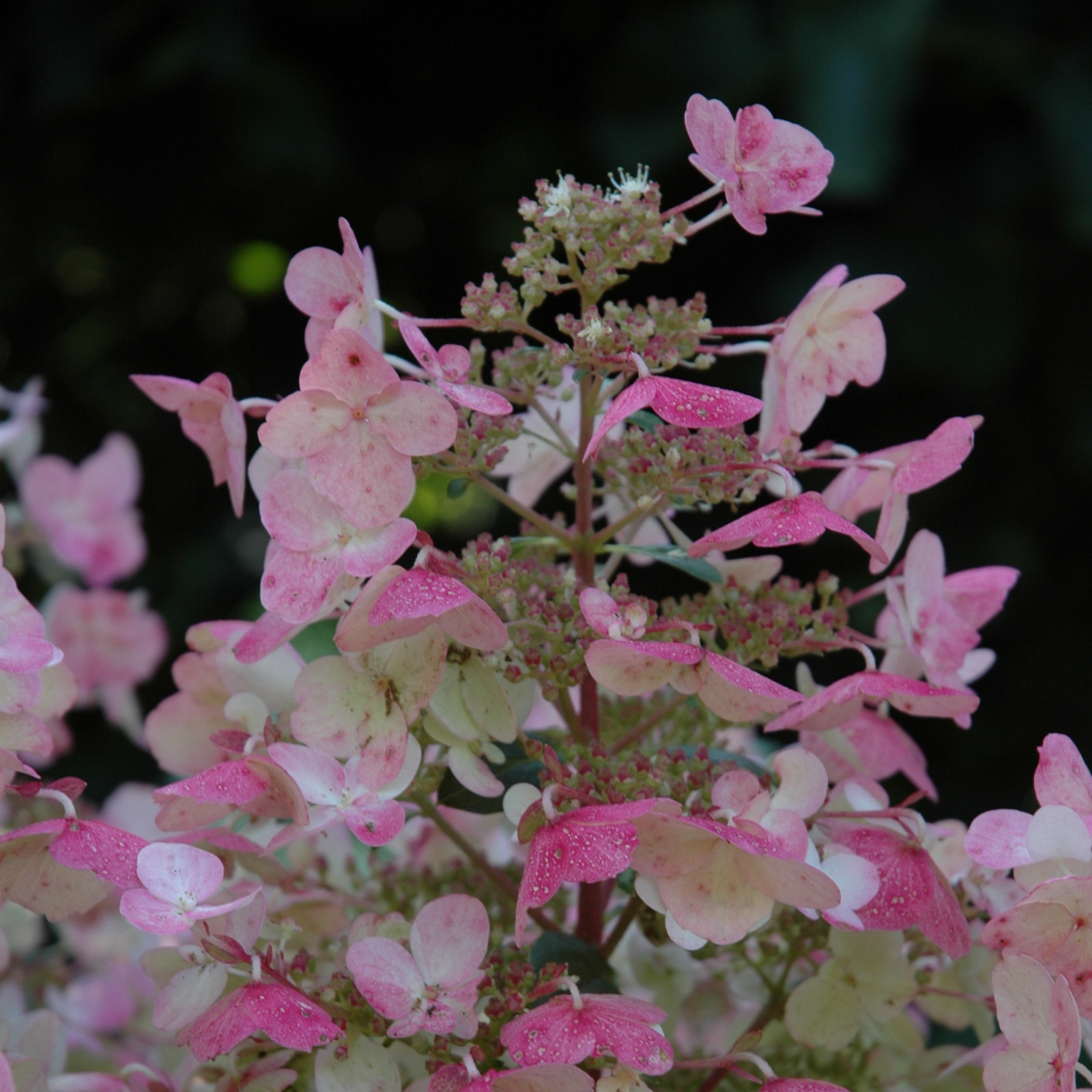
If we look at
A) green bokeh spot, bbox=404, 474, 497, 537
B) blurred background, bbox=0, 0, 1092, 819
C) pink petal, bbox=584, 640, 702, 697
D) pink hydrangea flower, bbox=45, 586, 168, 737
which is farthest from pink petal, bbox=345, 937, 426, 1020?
blurred background, bbox=0, 0, 1092, 819

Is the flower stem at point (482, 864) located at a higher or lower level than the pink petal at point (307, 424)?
lower

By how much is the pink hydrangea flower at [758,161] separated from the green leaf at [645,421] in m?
0.07

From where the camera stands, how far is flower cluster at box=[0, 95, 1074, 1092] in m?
0.36

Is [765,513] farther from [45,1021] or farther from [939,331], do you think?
[939,331]

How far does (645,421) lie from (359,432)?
120 millimetres

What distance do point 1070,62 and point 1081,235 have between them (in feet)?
0.74

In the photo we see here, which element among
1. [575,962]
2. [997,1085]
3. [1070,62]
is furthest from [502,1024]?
[1070,62]

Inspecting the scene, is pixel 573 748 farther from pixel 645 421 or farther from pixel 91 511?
pixel 91 511

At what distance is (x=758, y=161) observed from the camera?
42 centimetres

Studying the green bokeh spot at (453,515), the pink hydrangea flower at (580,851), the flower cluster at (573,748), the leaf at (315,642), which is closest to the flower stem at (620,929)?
the flower cluster at (573,748)

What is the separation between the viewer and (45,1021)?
1.53 ft

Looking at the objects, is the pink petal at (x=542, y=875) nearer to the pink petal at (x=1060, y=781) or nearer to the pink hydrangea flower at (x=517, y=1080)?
the pink hydrangea flower at (x=517, y=1080)

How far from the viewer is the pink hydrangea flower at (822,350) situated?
1.43 feet

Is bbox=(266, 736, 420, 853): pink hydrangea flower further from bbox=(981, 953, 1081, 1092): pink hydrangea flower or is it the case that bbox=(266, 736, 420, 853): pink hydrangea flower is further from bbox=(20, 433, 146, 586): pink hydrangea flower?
bbox=(20, 433, 146, 586): pink hydrangea flower
